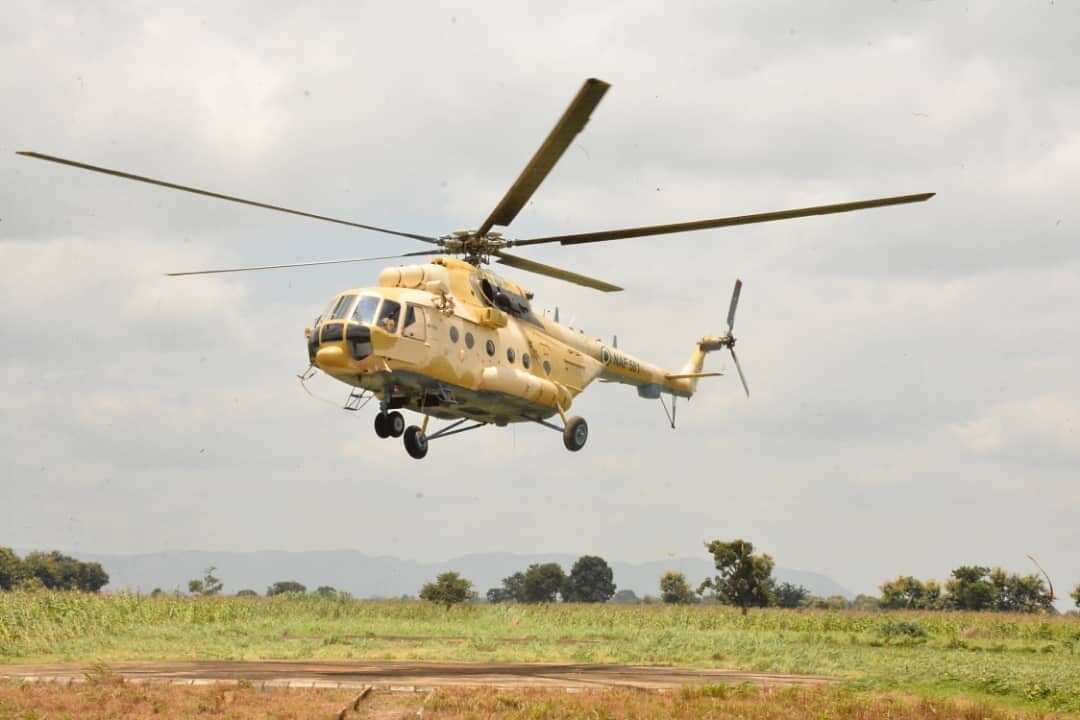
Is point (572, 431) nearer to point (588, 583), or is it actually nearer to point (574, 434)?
point (574, 434)

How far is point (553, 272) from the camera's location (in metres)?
31.3

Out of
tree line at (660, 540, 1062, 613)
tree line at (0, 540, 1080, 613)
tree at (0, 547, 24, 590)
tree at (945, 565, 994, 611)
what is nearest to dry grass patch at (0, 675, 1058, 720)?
tree line at (0, 540, 1080, 613)

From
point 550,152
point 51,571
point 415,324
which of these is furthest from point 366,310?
point 51,571

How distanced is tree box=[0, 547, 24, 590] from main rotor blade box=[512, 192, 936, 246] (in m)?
89.6

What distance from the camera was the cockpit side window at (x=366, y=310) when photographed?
25.9 meters

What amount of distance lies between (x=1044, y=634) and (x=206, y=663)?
1276 inches

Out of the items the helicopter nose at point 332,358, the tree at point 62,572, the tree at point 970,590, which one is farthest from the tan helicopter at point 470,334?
the tree at point 62,572

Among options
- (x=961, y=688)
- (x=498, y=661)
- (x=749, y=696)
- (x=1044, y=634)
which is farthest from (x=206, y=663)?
(x=1044, y=634)

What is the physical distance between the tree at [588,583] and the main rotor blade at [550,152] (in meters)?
89.3

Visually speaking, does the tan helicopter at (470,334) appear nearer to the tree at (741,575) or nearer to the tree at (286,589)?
the tree at (286,589)

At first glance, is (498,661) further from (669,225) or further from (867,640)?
(867,640)

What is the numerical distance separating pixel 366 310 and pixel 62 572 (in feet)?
336

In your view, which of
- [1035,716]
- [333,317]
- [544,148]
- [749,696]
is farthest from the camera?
[333,317]

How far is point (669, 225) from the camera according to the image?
26234 millimetres
